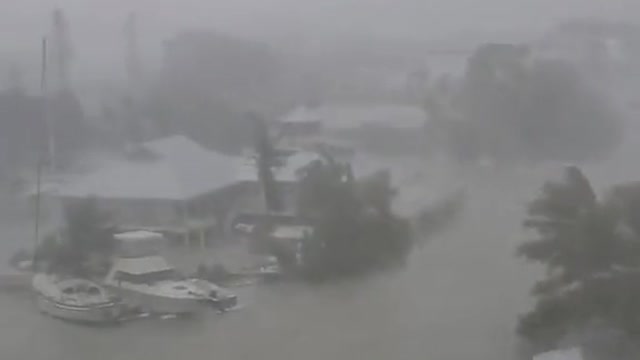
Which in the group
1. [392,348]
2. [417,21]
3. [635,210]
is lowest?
[392,348]

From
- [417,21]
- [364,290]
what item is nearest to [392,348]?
[364,290]

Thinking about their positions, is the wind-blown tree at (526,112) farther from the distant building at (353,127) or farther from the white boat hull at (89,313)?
the white boat hull at (89,313)

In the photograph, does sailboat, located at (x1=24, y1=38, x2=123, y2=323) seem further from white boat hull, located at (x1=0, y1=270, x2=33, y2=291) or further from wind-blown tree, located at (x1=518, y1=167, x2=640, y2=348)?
wind-blown tree, located at (x1=518, y1=167, x2=640, y2=348)

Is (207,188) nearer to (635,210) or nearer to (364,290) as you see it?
(364,290)

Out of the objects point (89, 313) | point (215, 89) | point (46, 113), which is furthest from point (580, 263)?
point (46, 113)

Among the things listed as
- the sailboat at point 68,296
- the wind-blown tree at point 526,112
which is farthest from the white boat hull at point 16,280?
the wind-blown tree at point 526,112
